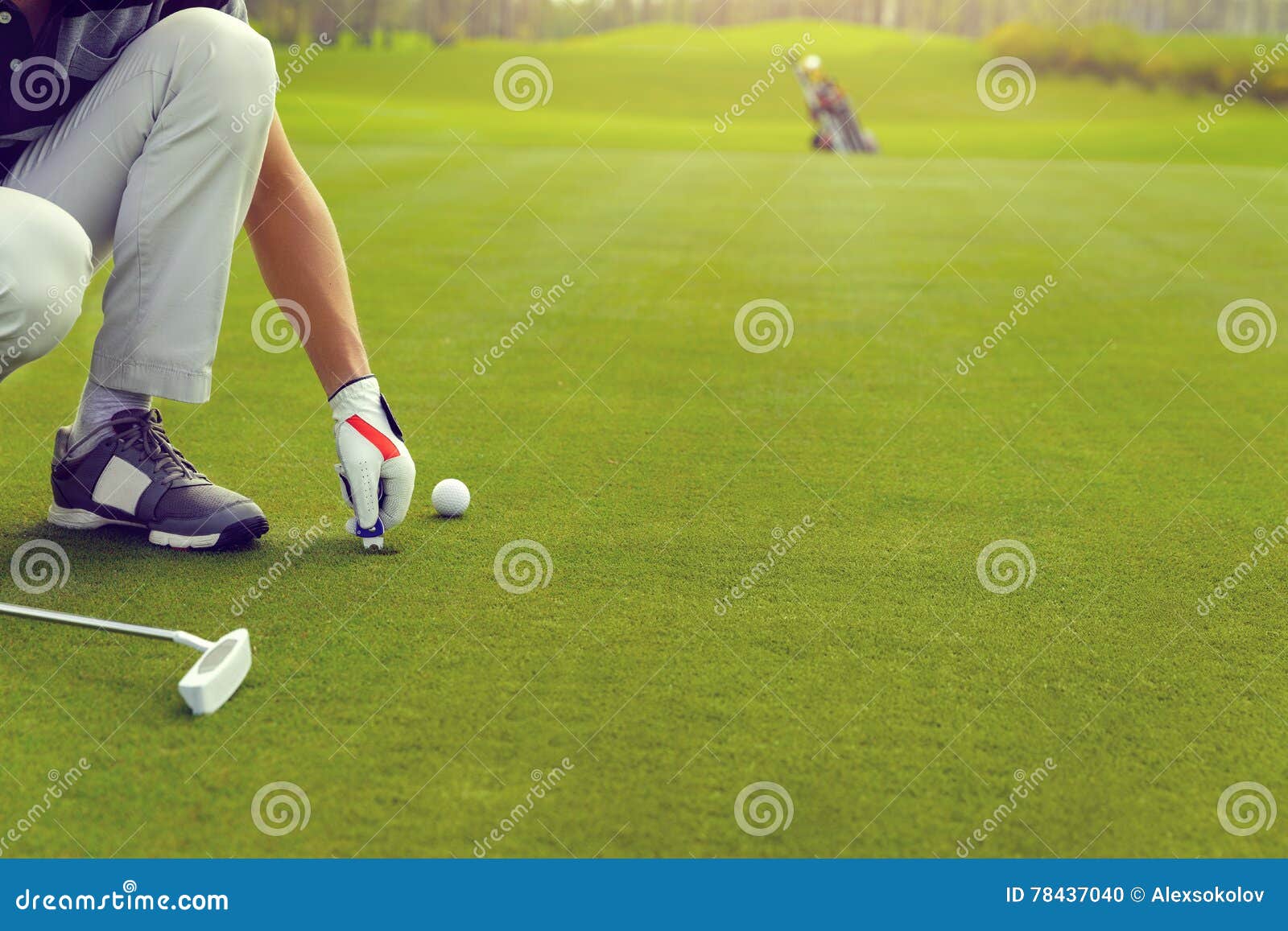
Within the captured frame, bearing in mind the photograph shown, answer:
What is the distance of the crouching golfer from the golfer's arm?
3 cm

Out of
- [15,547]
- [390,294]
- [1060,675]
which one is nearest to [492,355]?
[390,294]

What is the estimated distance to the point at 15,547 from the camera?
260 cm

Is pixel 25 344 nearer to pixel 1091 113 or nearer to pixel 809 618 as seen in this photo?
pixel 809 618

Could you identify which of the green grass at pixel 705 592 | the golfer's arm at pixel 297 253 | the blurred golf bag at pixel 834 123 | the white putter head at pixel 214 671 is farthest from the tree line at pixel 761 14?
the white putter head at pixel 214 671

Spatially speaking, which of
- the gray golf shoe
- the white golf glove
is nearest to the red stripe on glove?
the white golf glove

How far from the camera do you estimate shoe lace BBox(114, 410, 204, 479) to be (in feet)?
8.89

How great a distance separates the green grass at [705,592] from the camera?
1.71 metres

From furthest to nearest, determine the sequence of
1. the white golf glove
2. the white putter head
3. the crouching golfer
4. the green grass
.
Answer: the white golf glove, the crouching golfer, the white putter head, the green grass

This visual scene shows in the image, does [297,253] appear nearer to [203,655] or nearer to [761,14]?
[203,655]

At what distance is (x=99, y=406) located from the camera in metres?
2.74

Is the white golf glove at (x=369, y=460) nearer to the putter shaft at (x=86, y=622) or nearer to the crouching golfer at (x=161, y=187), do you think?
the crouching golfer at (x=161, y=187)

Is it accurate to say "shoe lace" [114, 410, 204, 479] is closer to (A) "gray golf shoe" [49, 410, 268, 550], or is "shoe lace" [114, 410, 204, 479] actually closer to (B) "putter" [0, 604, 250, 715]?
(A) "gray golf shoe" [49, 410, 268, 550]

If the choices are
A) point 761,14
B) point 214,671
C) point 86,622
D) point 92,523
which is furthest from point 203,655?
point 761,14

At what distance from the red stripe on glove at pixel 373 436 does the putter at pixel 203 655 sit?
0.60 meters
